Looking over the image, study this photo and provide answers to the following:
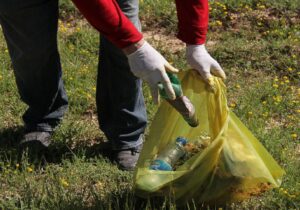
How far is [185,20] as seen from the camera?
2512mm

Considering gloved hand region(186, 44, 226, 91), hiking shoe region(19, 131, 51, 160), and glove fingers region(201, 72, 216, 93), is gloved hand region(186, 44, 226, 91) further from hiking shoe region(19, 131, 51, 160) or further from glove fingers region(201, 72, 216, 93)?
hiking shoe region(19, 131, 51, 160)

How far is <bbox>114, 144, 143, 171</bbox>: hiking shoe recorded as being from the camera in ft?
10.1

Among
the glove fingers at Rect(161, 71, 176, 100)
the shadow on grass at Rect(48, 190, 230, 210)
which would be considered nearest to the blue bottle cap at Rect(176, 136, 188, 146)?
the shadow on grass at Rect(48, 190, 230, 210)

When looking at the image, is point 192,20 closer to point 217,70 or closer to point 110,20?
point 217,70

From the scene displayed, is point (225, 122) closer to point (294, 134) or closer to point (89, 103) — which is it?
point (294, 134)

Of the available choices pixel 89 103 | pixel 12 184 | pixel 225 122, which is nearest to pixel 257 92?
pixel 89 103

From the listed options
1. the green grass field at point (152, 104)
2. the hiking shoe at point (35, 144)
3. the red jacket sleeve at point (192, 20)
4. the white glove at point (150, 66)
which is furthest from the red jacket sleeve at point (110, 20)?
the hiking shoe at point (35, 144)

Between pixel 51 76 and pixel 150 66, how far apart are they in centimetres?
104

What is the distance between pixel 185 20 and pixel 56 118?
114 cm

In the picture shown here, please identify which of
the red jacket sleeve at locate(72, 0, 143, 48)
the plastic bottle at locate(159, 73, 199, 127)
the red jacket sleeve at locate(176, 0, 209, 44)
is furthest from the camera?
the red jacket sleeve at locate(176, 0, 209, 44)

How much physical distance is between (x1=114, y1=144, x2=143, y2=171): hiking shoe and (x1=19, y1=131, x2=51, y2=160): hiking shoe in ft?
1.27

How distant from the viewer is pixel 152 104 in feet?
12.0

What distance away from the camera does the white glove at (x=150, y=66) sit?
224cm

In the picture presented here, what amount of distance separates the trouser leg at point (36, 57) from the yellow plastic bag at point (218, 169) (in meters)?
0.74
